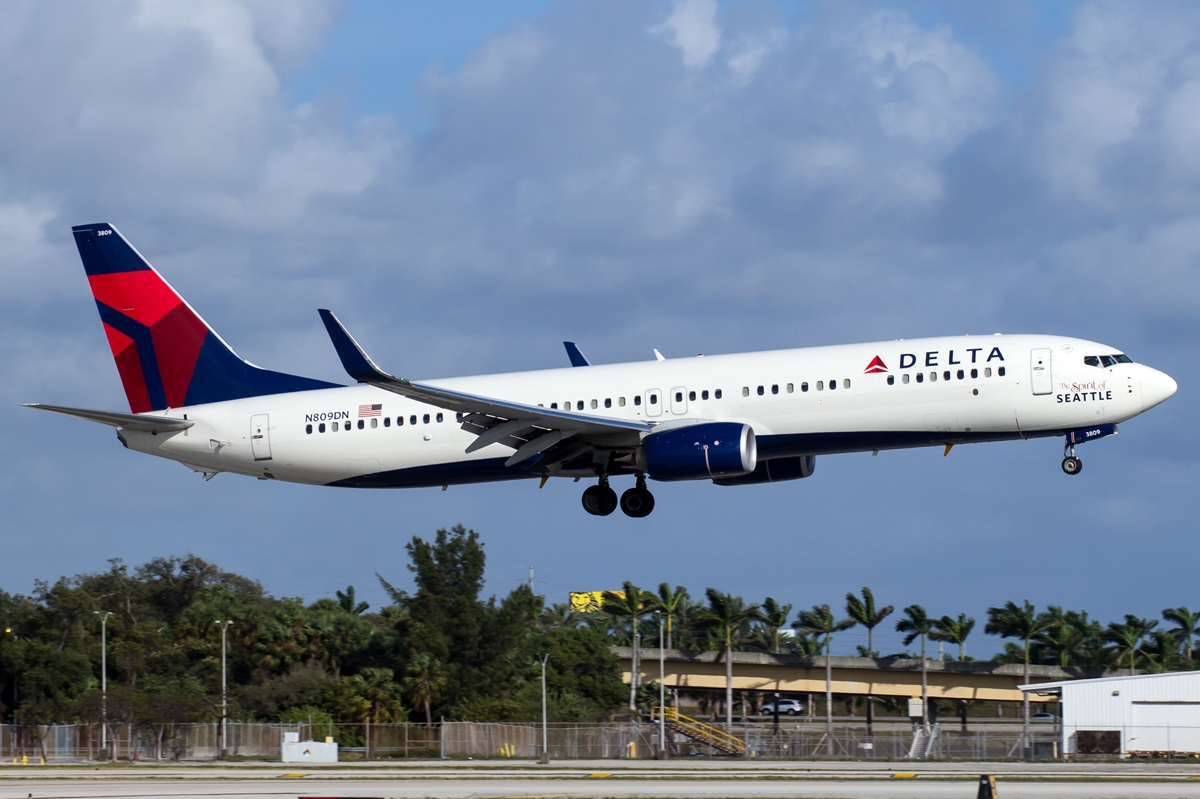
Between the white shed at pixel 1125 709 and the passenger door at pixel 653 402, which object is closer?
the passenger door at pixel 653 402

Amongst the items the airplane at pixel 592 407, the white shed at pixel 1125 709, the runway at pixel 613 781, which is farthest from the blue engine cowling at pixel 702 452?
the white shed at pixel 1125 709

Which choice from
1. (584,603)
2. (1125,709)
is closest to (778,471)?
(1125,709)

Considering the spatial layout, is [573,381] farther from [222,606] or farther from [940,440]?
[222,606]

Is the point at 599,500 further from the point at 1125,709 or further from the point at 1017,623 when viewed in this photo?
the point at 1017,623

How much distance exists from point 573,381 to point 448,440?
4.07 m

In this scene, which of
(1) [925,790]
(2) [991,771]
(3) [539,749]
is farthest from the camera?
(3) [539,749]

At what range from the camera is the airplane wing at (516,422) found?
33.0m

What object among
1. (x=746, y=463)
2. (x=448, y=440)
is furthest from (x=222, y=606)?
(x=746, y=463)

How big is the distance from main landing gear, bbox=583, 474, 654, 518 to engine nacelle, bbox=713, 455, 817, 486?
2167mm

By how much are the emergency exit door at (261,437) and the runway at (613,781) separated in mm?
9596

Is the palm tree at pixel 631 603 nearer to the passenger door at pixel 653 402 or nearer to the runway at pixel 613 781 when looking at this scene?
the runway at pixel 613 781

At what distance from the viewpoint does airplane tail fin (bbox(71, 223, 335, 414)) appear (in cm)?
4372

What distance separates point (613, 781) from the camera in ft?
121

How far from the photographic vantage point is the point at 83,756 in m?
63.8
